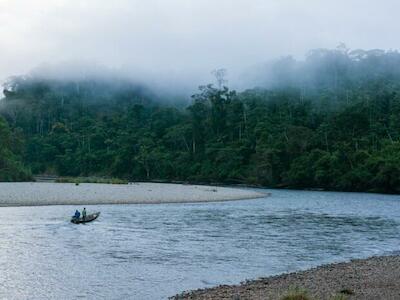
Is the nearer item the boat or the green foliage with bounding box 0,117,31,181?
the boat

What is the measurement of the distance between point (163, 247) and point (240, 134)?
107970mm

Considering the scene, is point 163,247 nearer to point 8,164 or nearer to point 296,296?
point 296,296

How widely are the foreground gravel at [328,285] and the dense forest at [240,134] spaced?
247 feet

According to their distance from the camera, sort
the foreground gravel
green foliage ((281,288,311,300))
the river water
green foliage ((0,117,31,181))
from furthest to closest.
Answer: green foliage ((0,117,31,181))
the river water
the foreground gravel
green foliage ((281,288,311,300))

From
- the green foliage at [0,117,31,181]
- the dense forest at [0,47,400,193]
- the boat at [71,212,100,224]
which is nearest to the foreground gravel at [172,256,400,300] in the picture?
the boat at [71,212,100,224]

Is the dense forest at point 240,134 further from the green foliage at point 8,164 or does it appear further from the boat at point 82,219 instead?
the boat at point 82,219

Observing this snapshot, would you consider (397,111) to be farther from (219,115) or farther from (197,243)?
(197,243)

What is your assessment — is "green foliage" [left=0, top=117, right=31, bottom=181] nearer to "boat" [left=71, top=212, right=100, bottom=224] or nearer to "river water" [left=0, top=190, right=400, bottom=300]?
"river water" [left=0, top=190, right=400, bottom=300]

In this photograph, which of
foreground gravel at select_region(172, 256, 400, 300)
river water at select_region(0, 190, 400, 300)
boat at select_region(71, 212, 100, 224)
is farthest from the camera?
boat at select_region(71, 212, 100, 224)

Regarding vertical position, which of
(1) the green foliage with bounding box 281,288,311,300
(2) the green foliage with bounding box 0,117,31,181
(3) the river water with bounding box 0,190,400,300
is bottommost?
(3) the river water with bounding box 0,190,400,300

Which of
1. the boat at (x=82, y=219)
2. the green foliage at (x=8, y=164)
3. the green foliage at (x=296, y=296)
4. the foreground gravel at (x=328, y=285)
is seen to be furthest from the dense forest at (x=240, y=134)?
the green foliage at (x=296, y=296)

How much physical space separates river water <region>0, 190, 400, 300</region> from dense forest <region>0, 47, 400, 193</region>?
56.1 m

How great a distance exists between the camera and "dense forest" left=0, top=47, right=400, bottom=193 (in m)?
111

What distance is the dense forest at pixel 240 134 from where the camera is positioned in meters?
111
